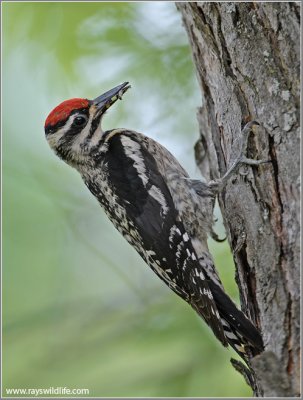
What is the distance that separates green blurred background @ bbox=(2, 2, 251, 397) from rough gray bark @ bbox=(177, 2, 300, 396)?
122cm

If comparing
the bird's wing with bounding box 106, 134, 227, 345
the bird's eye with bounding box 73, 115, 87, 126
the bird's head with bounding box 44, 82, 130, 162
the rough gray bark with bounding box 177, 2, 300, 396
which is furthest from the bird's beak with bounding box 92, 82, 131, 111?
the rough gray bark with bounding box 177, 2, 300, 396

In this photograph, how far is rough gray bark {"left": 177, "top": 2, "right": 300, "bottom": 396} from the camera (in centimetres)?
283

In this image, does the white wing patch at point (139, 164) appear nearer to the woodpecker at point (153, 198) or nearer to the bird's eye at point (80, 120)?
the woodpecker at point (153, 198)

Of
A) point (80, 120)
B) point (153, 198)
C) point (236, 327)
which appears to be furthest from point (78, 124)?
point (236, 327)

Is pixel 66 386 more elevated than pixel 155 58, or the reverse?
pixel 155 58

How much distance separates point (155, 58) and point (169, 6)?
508 mm

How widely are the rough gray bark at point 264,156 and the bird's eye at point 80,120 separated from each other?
96 centimetres

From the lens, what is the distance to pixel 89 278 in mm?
5672

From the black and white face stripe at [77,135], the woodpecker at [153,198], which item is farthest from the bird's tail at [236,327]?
the black and white face stripe at [77,135]

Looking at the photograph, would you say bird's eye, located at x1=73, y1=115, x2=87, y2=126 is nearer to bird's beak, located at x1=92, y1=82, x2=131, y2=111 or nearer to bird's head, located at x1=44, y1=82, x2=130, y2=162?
bird's head, located at x1=44, y1=82, x2=130, y2=162

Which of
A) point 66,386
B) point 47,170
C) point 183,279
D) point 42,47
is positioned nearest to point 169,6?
point 42,47

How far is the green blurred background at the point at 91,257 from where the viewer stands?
443 centimetres

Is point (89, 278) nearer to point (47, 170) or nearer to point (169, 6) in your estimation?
point (47, 170)

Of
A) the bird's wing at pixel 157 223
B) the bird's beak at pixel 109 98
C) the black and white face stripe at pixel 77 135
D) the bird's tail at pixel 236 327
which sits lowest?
the bird's tail at pixel 236 327
